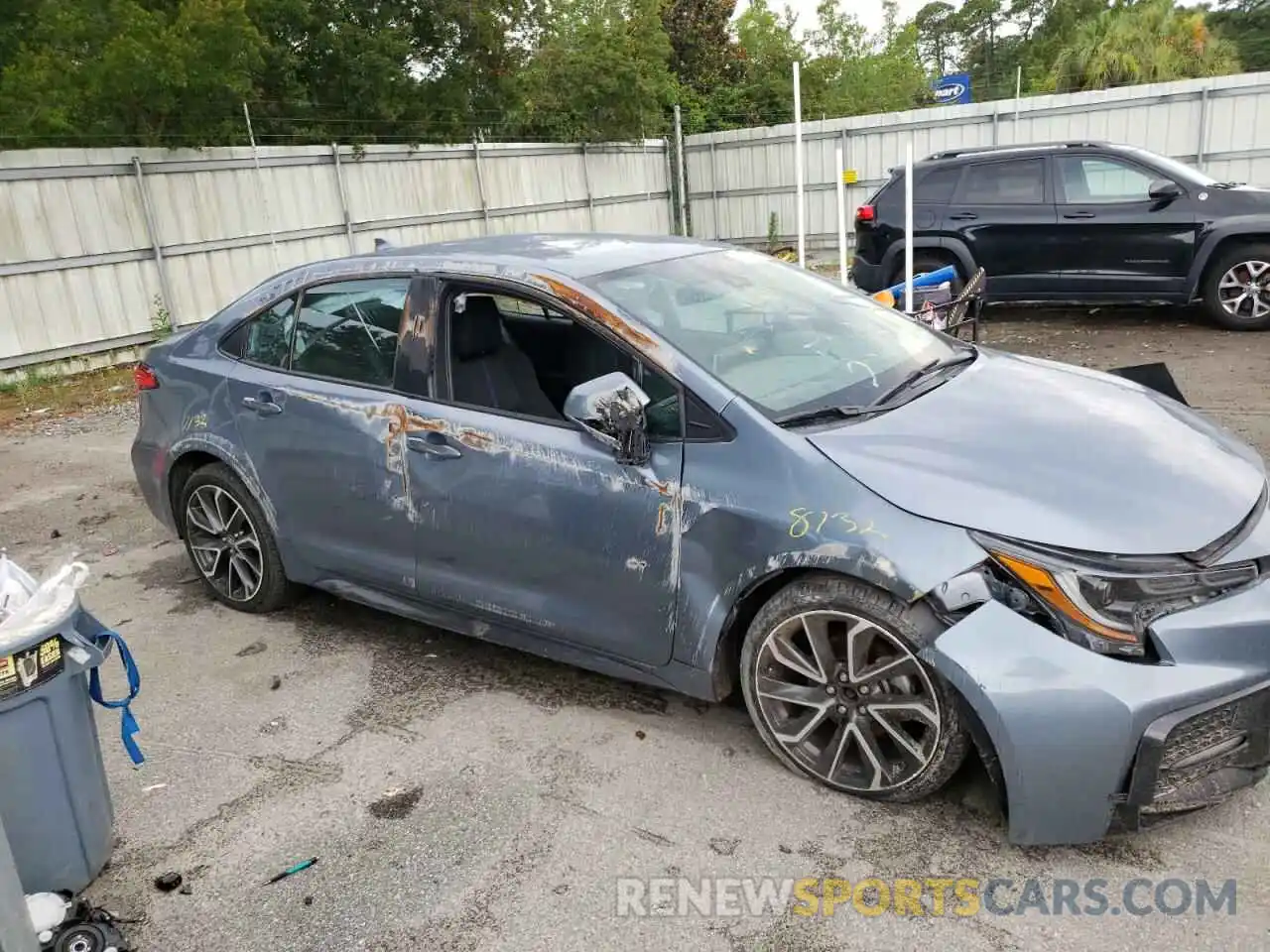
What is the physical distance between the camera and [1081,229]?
9.32m

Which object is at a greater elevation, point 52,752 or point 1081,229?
point 1081,229

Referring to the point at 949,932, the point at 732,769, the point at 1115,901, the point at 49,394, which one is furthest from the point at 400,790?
the point at 49,394

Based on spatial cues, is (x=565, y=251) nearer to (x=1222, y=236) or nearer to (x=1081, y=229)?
(x=1081, y=229)

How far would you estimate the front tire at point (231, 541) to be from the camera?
425cm

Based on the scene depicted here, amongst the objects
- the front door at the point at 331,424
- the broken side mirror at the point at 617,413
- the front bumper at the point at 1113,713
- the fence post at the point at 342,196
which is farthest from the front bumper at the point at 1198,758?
the fence post at the point at 342,196

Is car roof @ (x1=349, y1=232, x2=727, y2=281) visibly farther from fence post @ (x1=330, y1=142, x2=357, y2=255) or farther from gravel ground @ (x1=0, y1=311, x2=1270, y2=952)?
fence post @ (x1=330, y1=142, x2=357, y2=255)

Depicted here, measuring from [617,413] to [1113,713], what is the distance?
4.98ft

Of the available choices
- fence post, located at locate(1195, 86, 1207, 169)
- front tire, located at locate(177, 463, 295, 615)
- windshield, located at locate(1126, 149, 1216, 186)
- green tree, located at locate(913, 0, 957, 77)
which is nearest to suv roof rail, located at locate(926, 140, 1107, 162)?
windshield, located at locate(1126, 149, 1216, 186)

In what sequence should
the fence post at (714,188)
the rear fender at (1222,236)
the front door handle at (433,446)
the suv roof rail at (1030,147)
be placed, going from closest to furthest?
the front door handle at (433,446)
the rear fender at (1222,236)
the suv roof rail at (1030,147)
the fence post at (714,188)

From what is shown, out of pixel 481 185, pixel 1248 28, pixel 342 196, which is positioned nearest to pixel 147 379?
pixel 342 196

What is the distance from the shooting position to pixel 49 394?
10.1 m

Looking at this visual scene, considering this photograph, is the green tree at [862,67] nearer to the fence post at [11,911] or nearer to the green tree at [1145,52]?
the green tree at [1145,52]

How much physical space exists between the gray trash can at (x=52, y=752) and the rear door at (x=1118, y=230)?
9.12 metres

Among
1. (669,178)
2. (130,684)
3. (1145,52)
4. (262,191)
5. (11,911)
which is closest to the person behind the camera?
(11,911)
